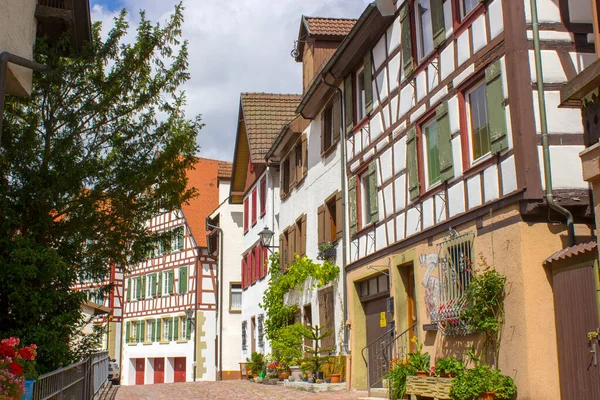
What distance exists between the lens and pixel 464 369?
35.8 feet

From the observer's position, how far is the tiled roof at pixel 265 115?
94.6ft

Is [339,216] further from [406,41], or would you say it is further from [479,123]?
[479,123]

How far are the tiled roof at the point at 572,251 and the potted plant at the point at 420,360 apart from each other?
2.97m

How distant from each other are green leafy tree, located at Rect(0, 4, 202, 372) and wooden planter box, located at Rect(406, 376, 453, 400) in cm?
485

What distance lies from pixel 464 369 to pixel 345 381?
700 centimetres

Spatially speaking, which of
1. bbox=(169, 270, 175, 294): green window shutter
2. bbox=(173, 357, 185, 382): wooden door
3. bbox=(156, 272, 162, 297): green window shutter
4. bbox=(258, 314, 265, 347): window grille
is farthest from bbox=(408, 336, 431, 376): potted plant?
bbox=(156, 272, 162, 297): green window shutter

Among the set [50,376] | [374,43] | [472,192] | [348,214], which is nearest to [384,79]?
[374,43]

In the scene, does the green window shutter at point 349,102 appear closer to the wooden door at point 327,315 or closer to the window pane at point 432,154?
the wooden door at point 327,315

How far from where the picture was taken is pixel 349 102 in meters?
17.9

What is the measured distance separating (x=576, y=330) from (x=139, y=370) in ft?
124

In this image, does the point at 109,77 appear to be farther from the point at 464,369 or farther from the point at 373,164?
the point at 464,369

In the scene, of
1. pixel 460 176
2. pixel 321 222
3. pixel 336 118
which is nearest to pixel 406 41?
pixel 460 176

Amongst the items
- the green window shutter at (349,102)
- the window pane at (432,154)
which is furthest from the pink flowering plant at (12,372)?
the green window shutter at (349,102)

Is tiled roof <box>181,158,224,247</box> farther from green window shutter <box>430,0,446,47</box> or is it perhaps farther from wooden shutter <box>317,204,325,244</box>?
green window shutter <box>430,0,446,47</box>
